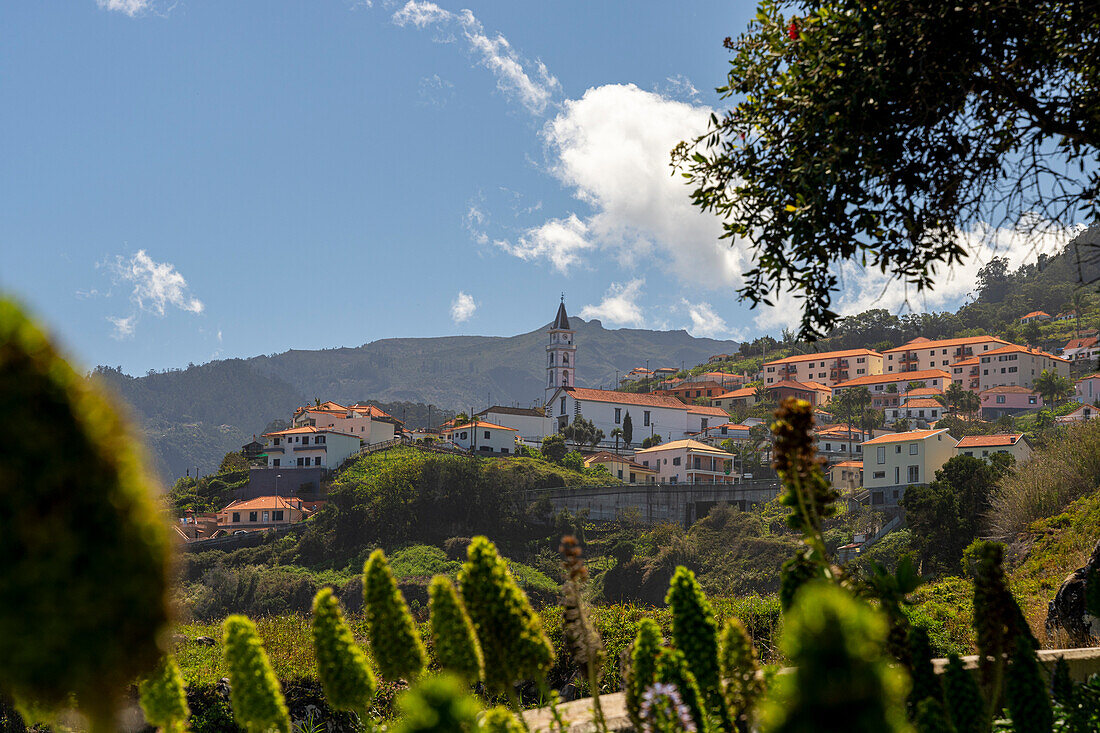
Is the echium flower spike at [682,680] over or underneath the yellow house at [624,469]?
over

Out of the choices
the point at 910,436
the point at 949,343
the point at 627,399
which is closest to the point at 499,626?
the point at 910,436

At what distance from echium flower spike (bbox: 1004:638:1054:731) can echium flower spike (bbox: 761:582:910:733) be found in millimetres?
1785

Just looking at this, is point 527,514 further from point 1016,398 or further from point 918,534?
point 1016,398

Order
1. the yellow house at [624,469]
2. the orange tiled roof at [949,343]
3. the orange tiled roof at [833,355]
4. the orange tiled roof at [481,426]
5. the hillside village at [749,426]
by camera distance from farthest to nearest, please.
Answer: the orange tiled roof at [833,355] → the orange tiled roof at [949,343] → the orange tiled roof at [481,426] → the yellow house at [624,469] → the hillside village at [749,426]

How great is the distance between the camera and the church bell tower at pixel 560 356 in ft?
338

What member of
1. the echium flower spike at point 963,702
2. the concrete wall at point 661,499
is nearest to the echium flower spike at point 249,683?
the echium flower spike at point 963,702

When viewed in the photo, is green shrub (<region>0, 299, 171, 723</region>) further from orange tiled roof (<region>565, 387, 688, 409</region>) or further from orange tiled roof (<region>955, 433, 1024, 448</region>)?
orange tiled roof (<region>565, 387, 688, 409</region>)

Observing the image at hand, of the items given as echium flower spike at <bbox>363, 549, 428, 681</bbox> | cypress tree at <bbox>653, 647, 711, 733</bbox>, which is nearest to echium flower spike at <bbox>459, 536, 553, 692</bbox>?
echium flower spike at <bbox>363, 549, 428, 681</bbox>

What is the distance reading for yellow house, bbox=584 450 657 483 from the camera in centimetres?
6162

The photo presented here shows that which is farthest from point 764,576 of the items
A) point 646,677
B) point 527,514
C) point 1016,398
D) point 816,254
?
point 1016,398

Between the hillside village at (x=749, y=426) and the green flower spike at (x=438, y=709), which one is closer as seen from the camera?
the green flower spike at (x=438, y=709)

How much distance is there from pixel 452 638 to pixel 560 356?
100925 mm

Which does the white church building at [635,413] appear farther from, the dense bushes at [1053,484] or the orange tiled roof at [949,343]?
the dense bushes at [1053,484]

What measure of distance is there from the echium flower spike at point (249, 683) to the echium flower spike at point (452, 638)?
408 mm
